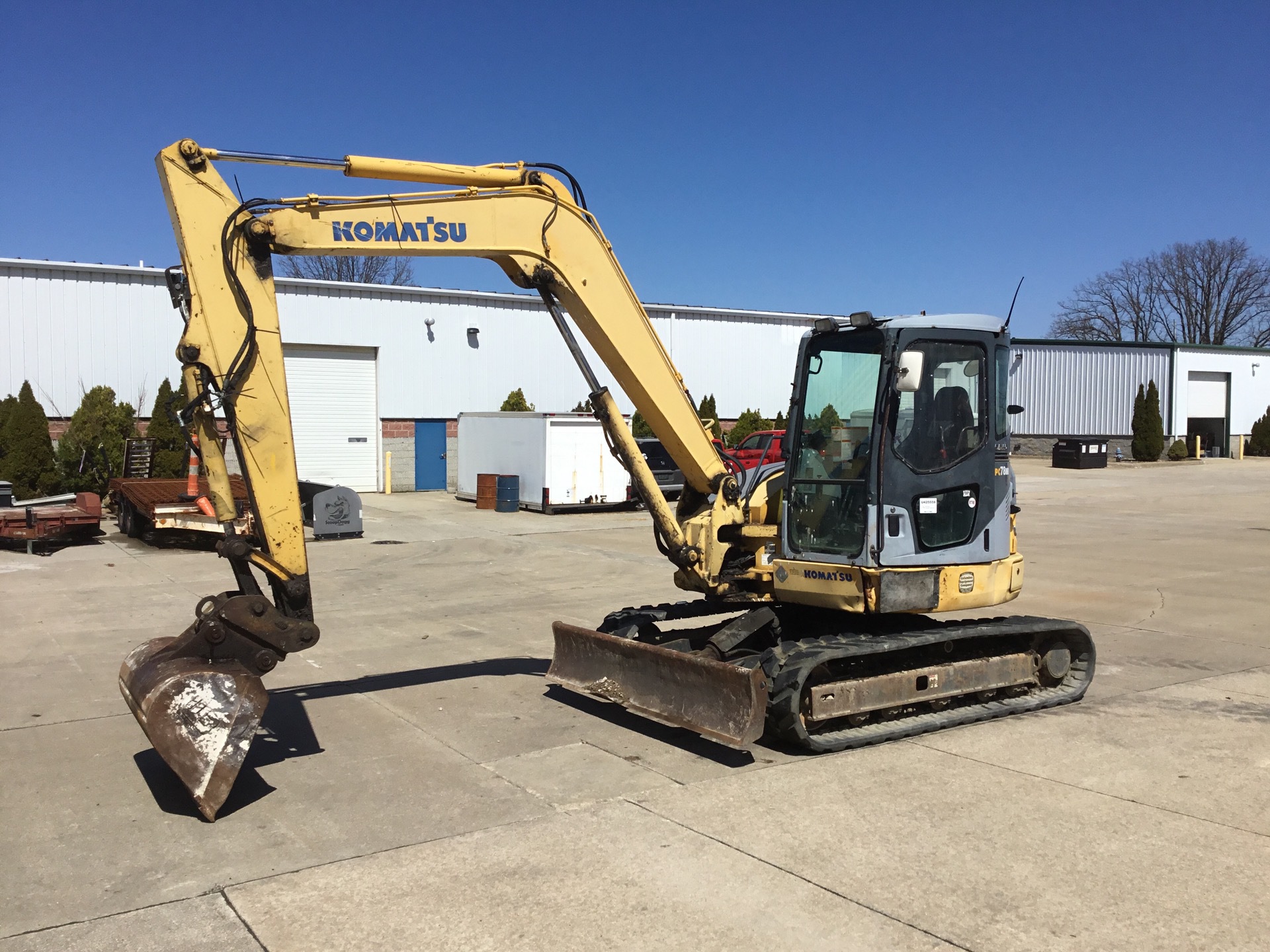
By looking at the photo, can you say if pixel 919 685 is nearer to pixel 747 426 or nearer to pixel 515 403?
pixel 515 403

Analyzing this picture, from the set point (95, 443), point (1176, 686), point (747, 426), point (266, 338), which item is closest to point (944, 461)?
point (1176, 686)

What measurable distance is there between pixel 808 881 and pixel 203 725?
3286mm

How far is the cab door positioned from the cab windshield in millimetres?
188

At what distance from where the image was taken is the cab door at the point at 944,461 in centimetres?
747

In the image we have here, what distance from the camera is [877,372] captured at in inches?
297

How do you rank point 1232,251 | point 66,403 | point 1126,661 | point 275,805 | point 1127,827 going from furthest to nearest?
point 1232,251, point 66,403, point 1126,661, point 275,805, point 1127,827

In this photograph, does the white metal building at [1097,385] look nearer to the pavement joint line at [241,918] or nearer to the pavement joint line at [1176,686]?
the pavement joint line at [1176,686]

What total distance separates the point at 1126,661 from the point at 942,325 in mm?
4245

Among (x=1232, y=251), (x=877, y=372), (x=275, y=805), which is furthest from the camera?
(x=1232, y=251)

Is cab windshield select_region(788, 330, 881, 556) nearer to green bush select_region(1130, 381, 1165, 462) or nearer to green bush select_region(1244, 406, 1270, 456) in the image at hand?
green bush select_region(1130, 381, 1165, 462)

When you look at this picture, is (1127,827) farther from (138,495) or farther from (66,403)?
(66,403)

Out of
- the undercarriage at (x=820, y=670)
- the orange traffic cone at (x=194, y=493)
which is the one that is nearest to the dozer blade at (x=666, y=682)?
the undercarriage at (x=820, y=670)

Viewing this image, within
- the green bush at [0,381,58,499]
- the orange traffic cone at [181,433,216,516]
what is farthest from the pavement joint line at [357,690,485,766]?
the green bush at [0,381,58,499]

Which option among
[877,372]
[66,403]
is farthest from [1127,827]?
[66,403]
